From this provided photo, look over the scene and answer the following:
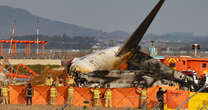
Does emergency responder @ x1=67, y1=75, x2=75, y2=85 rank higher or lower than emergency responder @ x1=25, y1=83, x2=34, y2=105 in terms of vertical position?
higher

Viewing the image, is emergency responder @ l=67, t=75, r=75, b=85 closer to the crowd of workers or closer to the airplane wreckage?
the airplane wreckage

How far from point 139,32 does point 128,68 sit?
334cm

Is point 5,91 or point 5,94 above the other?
point 5,91

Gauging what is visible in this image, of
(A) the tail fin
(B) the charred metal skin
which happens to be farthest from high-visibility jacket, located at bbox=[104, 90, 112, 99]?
(A) the tail fin

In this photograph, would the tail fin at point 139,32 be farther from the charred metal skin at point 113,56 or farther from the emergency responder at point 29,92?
the emergency responder at point 29,92

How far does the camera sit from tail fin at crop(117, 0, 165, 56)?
28141mm

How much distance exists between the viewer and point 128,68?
100ft

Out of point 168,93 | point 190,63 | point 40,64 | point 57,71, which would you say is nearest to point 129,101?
point 168,93

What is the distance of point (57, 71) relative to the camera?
34031 mm

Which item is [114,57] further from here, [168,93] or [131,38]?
[168,93]

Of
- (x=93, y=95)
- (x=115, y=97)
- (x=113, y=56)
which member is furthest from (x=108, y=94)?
(x=113, y=56)

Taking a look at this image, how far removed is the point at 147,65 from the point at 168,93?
23.7 ft

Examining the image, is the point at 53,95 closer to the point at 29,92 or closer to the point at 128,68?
the point at 29,92

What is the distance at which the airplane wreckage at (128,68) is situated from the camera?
27938 mm
